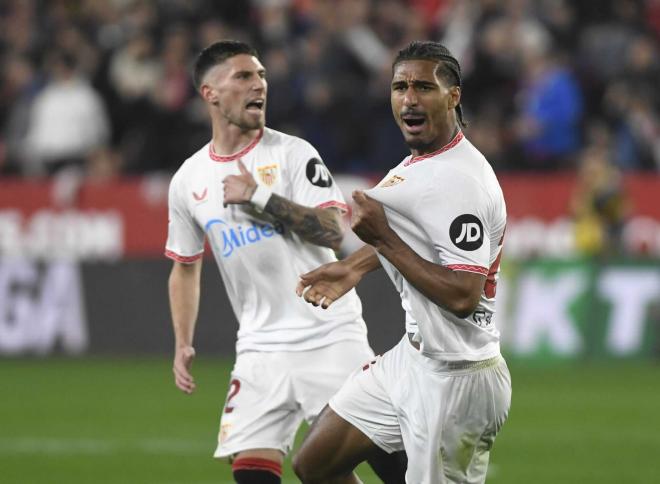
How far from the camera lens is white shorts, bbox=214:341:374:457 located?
6887mm

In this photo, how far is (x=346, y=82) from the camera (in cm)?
1759

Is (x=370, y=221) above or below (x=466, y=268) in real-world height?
above

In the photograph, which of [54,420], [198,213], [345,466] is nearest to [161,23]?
[54,420]

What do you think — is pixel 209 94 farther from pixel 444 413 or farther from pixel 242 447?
pixel 444 413

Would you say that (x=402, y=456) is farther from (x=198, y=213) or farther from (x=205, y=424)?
(x=205, y=424)

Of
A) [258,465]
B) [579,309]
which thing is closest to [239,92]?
[258,465]

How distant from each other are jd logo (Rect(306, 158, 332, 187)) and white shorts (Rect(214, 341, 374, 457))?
77 centimetres

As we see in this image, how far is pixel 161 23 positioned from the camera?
19.2m

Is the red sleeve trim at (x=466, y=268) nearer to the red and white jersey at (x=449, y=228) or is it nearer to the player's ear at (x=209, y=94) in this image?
the red and white jersey at (x=449, y=228)

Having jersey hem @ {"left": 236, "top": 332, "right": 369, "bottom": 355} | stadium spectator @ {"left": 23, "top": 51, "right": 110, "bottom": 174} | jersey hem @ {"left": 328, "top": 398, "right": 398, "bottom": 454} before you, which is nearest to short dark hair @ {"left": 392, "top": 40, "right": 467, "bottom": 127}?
jersey hem @ {"left": 328, "top": 398, "right": 398, "bottom": 454}

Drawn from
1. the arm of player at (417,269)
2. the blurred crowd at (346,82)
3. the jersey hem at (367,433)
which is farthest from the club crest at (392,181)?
the blurred crowd at (346,82)

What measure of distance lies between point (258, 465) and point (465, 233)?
193cm

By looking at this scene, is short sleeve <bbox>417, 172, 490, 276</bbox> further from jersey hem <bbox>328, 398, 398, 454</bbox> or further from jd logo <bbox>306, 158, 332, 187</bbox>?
jd logo <bbox>306, 158, 332, 187</bbox>

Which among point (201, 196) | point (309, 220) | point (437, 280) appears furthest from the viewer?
point (201, 196)
